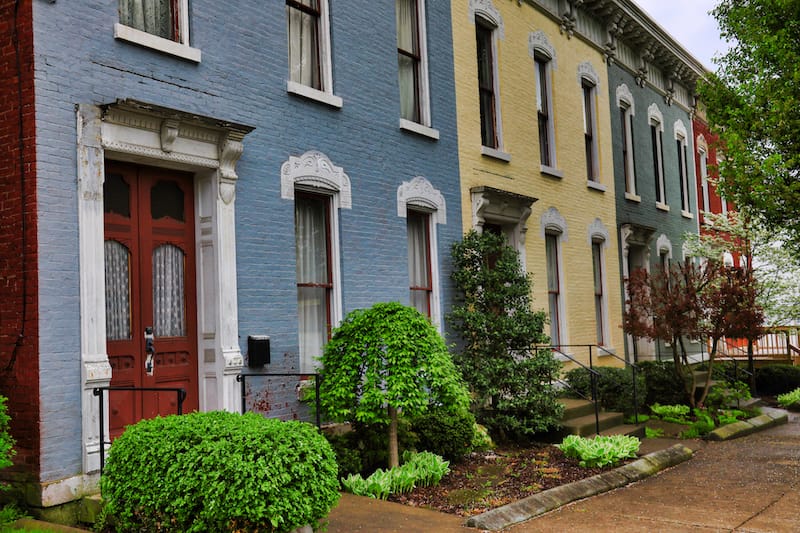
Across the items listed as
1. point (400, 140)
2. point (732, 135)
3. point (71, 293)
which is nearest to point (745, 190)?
point (732, 135)

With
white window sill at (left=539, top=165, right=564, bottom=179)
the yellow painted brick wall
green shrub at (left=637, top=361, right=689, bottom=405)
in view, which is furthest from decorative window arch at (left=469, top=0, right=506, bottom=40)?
green shrub at (left=637, top=361, right=689, bottom=405)

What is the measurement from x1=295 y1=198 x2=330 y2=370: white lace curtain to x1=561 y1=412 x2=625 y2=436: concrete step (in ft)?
13.5

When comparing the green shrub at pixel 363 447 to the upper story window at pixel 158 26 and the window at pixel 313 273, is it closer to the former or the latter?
the window at pixel 313 273

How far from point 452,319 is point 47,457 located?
6.62 meters

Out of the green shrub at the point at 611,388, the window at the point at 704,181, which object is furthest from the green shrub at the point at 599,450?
the window at the point at 704,181

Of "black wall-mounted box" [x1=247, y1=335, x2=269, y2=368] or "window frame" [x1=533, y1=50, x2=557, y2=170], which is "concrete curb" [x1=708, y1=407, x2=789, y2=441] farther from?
"black wall-mounted box" [x1=247, y1=335, x2=269, y2=368]

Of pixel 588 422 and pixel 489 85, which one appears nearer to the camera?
pixel 588 422

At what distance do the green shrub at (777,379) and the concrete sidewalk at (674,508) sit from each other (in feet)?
33.0

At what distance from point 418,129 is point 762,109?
6.51 metres

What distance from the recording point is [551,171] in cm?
1594

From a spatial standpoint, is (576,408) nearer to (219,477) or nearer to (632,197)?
(632,197)

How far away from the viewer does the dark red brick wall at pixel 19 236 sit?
704 centimetres

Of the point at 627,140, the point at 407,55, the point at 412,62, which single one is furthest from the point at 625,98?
the point at 407,55

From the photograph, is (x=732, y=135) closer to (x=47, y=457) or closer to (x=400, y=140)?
(x=400, y=140)
